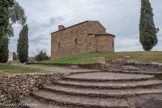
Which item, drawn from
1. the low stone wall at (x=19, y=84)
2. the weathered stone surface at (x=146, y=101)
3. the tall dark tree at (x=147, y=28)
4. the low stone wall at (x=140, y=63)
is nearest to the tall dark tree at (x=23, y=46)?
the low stone wall at (x=19, y=84)

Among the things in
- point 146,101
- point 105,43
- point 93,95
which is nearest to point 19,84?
point 93,95

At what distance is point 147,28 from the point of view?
18594 mm

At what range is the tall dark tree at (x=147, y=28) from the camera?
18.4 metres

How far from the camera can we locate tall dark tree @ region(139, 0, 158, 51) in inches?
725

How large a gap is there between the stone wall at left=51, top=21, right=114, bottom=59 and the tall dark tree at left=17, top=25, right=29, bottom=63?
7.17m

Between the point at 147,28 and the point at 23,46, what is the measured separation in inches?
1054

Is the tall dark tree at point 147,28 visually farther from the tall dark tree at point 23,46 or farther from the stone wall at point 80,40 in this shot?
the tall dark tree at point 23,46

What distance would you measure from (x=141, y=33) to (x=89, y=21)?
34.7 feet

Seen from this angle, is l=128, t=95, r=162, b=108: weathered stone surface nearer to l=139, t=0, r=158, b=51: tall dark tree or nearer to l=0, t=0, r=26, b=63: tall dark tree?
l=0, t=0, r=26, b=63: tall dark tree

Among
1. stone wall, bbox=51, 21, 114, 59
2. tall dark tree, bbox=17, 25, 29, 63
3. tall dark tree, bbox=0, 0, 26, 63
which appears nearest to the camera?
tall dark tree, bbox=0, 0, 26, 63

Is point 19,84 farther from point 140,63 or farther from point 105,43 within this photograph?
point 105,43

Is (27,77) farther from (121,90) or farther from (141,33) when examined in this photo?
(141,33)

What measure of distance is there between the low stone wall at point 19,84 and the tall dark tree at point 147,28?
751 inches

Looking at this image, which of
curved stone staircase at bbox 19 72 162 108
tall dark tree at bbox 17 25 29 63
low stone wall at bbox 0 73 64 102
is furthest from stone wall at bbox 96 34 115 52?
tall dark tree at bbox 17 25 29 63
